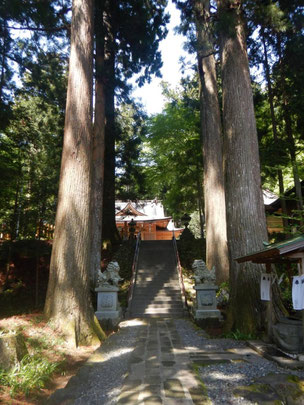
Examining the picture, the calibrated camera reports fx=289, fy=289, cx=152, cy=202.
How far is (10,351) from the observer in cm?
372

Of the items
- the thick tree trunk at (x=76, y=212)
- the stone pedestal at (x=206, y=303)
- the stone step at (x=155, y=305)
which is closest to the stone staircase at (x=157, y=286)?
the stone step at (x=155, y=305)

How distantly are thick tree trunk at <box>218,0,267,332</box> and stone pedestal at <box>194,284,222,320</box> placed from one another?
2.22m

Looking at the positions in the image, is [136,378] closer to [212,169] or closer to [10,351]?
[10,351]

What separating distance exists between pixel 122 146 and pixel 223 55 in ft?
32.3

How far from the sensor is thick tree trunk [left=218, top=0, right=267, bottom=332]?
6.36 metres

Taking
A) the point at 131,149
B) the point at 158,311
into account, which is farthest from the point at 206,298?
the point at 131,149

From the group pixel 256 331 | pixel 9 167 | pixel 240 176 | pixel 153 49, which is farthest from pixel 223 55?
pixel 9 167

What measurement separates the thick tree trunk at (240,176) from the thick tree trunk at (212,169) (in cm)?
325

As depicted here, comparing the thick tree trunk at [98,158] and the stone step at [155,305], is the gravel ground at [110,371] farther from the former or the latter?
the thick tree trunk at [98,158]

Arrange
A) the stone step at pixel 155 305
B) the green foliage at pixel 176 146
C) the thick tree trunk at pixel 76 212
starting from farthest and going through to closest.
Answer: the green foliage at pixel 176 146, the stone step at pixel 155 305, the thick tree trunk at pixel 76 212

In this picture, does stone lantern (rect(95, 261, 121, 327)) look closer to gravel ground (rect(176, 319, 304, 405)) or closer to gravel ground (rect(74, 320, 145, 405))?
gravel ground (rect(74, 320, 145, 405))

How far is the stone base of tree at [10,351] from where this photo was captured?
3.65 metres

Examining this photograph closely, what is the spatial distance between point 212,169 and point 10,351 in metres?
9.44

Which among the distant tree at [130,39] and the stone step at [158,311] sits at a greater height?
the distant tree at [130,39]
